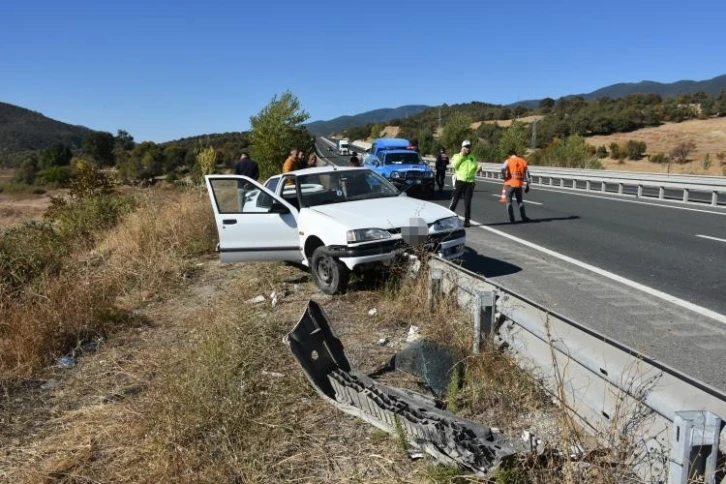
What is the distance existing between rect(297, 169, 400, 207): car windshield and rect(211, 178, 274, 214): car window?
0.54 metres

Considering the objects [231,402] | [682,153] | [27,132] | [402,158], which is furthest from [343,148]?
[27,132]

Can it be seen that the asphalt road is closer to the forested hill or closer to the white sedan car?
the white sedan car

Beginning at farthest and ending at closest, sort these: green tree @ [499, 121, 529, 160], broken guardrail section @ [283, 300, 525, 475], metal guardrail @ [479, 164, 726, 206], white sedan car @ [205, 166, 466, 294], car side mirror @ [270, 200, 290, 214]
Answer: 1. green tree @ [499, 121, 529, 160]
2. metal guardrail @ [479, 164, 726, 206]
3. car side mirror @ [270, 200, 290, 214]
4. white sedan car @ [205, 166, 466, 294]
5. broken guardrail section @ [283, 300, 525, 475]

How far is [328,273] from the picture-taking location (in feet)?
21.3

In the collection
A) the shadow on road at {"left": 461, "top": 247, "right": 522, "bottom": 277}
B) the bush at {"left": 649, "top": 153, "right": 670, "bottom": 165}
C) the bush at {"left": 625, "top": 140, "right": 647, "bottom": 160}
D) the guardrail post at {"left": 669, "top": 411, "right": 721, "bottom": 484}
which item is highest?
the guardrail post at {"left": 669, "top": 411, "right": 721, "bottom": 484}

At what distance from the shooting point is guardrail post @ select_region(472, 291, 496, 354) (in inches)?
154

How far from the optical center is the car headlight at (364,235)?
238 inches

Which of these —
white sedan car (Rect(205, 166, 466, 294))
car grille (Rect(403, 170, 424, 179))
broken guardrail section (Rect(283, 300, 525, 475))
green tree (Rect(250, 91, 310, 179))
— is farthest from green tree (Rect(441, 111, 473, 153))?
broken guardrail section (Rect(283, 300, 525, 475))

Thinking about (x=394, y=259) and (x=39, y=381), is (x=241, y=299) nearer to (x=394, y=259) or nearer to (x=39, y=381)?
(x=394, y=259)

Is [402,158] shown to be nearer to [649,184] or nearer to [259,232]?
[649,184]

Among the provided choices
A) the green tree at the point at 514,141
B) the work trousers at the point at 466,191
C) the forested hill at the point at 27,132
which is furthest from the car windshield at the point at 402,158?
the forested hill at the point at 27,132

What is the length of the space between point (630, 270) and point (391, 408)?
218 inches

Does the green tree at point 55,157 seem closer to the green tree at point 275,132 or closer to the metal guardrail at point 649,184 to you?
the green tree at point 275,132

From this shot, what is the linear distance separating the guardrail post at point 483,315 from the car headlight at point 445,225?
97.9 inches
